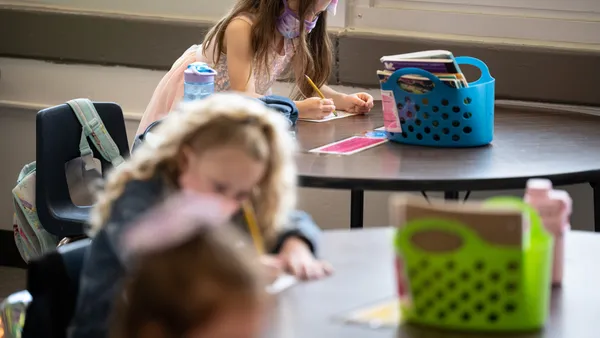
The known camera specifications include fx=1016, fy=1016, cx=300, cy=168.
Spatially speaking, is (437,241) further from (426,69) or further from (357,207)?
(357,207)

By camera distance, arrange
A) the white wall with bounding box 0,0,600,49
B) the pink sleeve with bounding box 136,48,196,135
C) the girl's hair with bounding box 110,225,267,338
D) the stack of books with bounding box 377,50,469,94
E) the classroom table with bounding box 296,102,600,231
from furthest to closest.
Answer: the white wall with bounding box 0,0,600,49 < the pink sleeve with bounding box 136,48,196,135 < the stack of books with bounding box 377,50,469,94 < the classroom table with bounding box 296,102,600,231 < the girl's hair with bounding box 110,225,267,338

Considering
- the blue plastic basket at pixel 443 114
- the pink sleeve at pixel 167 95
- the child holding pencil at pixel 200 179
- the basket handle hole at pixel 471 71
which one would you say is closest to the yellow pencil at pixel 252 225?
the child holding pencil at pixel 200 179

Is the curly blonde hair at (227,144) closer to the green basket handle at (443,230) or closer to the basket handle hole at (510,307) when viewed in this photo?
the green basket handle at (443,230)

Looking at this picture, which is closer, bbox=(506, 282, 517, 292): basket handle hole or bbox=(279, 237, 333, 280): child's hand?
bbox=(506, 282, 517, 292): basket handle hole

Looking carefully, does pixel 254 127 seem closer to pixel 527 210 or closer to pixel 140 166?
pixel 140 166

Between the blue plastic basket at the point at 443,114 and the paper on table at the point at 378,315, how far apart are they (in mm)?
1151

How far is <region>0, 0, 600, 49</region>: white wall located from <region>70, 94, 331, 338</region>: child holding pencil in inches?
81.1

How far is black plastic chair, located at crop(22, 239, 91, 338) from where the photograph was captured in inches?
61.5

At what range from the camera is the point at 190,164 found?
4.63ft

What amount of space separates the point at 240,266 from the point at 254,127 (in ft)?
1.94

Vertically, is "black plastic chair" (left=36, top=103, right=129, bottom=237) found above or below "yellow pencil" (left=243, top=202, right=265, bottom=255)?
below

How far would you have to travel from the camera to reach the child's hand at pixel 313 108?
2842 mm

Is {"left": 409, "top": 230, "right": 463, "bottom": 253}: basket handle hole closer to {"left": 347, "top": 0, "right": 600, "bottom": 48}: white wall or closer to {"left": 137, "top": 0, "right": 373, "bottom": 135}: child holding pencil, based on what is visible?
{"left": 137, "top": 0, "right": 373, "bottom": 135}: child holding pencil

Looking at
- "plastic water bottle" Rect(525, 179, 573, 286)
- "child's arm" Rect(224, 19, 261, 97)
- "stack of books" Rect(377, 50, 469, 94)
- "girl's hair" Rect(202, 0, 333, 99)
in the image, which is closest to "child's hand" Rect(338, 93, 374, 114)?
"girl's hair" Rect(202, 0, 333, 99)
